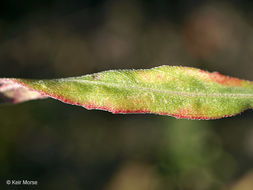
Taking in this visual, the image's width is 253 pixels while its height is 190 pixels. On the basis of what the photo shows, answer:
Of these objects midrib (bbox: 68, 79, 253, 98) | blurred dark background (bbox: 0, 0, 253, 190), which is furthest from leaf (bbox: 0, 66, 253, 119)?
blurred dark background (bbox: 0, 0, 253, 190)

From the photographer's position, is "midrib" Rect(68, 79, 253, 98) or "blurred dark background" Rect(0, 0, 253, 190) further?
"blurred dark background" Rect(0, 0, 253, 190)

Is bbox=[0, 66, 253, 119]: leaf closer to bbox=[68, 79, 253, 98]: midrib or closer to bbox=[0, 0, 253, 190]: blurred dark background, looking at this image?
bbox=[68, 79, 253, 98]: midrib

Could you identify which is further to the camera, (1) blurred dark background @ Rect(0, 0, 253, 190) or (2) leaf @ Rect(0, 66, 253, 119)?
(1) blurred dark background @ Rect(0, 0, 253, 190)

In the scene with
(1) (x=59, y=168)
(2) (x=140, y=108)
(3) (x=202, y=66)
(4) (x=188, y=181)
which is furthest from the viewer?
(3) (x=202, y=66)

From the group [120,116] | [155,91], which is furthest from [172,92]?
[120,116]

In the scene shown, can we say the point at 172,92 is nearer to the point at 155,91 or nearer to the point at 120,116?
the point at 155,91

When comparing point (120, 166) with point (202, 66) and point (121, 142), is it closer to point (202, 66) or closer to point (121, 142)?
point (121, 142)

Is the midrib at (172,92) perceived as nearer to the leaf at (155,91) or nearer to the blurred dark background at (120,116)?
the leaf at (155,91)

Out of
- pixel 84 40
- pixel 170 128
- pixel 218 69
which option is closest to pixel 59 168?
pixel 170 128
